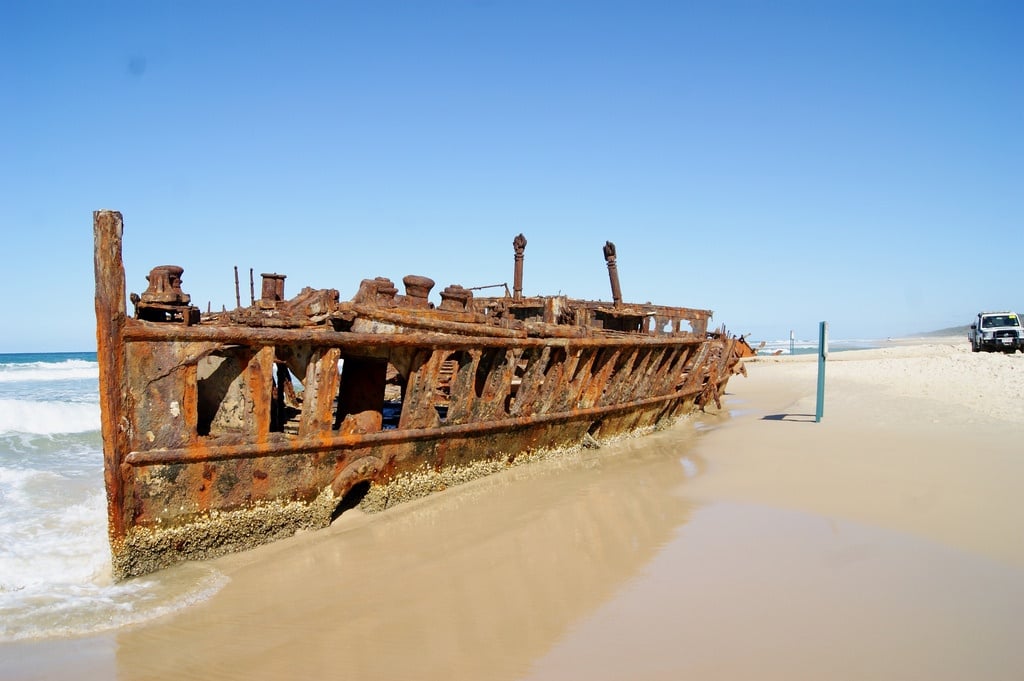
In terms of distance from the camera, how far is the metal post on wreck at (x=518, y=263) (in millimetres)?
12384

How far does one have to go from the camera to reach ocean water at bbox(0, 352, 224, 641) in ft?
12.7

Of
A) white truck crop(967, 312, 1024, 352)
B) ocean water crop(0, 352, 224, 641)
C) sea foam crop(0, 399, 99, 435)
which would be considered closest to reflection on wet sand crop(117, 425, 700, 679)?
ocean water crop(0, 352, 224, 641)

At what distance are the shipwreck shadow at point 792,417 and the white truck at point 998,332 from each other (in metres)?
23.2

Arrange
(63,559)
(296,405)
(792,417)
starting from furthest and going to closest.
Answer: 1. (792,417)
2. (296,405)
3. (63,559)

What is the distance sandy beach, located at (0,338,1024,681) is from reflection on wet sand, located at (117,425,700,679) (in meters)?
0.02

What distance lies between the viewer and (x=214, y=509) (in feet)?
14.7

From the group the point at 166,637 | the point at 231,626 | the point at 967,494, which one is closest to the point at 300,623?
the point at 231,626

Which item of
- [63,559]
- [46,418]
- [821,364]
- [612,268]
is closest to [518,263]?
[612,268]

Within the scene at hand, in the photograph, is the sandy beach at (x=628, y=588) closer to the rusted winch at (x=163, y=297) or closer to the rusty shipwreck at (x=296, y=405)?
the rusty shipwreck at (x=296, y=405)

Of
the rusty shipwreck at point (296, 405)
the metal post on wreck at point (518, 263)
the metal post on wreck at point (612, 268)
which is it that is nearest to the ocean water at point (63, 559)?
the rusty shipwreck at point (296, 405)

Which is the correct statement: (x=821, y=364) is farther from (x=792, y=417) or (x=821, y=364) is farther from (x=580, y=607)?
(x=580, y=607)

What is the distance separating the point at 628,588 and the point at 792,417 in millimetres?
8732

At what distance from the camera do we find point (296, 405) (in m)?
8.40

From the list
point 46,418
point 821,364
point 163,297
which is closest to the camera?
point 163,297
